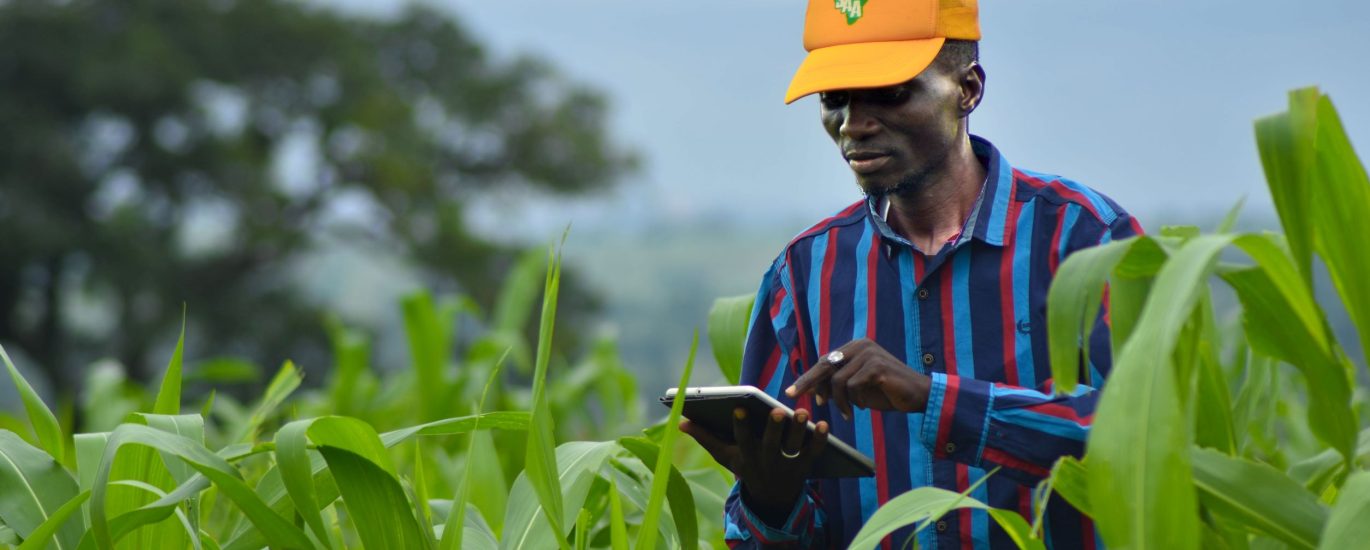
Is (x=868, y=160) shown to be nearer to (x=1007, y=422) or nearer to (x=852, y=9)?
(x=852, y=9)

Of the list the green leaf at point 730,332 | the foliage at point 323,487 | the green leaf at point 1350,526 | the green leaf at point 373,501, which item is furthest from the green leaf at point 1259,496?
the green leaf at point 730,332

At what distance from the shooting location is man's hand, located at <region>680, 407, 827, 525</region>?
58.8 inches

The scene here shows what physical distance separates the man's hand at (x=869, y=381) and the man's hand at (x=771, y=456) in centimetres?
7

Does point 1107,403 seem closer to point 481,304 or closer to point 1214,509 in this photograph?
point 1214,509

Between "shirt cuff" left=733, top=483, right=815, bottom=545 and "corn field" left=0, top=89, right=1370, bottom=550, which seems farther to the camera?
"shirt cuff" left=733, top=483, right=815, bottom=545

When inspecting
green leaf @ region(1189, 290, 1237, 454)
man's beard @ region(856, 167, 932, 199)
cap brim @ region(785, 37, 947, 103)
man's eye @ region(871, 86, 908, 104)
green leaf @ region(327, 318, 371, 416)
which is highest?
cap brim @ region(785, 37, 947, 103)

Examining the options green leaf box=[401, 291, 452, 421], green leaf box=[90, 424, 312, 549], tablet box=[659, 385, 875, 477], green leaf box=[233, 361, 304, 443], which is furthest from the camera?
green leaf box=[401, 291, 452, 421]

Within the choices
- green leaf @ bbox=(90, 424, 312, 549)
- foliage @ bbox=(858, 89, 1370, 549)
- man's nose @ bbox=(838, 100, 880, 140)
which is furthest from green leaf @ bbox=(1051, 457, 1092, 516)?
green leaf @ bbox=(90, 424, 312, 549)

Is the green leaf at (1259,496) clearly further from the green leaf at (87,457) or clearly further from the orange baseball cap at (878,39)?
the green leaf at (87,457)

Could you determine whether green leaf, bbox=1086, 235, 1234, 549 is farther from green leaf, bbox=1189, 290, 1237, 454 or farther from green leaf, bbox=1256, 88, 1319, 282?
green leaf, bbox=1189, 290, 1237, 454

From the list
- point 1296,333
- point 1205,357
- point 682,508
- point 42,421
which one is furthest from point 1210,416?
point 42,421

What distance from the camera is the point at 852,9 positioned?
5.38ft

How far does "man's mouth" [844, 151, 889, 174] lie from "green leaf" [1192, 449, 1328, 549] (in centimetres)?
47

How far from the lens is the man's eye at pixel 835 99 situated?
1.61m
